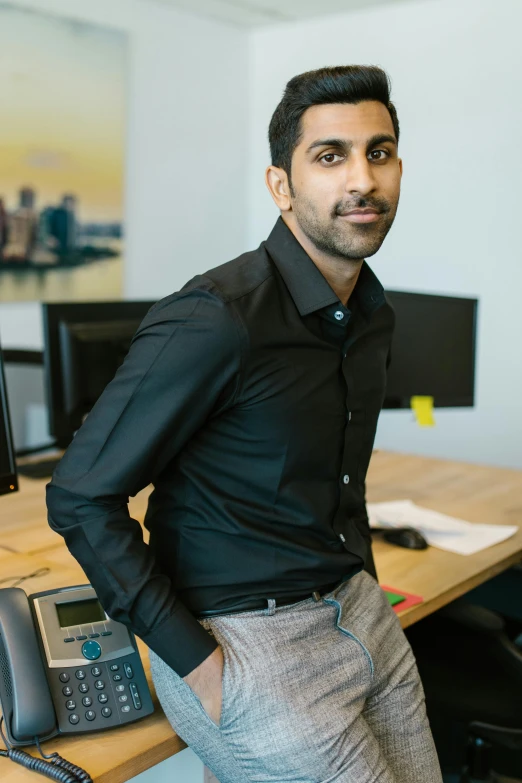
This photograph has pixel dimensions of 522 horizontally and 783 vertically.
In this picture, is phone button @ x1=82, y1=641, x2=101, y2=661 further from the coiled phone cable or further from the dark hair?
the dark hair

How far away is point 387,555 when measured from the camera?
6.43 ft

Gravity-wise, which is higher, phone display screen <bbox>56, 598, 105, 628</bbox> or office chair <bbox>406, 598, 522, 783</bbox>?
phone display screen <bbox>56, 598, 105, 628</bbox>

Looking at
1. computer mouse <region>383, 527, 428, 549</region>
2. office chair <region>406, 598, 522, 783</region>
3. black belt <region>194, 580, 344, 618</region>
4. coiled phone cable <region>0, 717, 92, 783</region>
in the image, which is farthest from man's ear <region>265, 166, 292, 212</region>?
office chair <region>406, 598, 522, 783</region>

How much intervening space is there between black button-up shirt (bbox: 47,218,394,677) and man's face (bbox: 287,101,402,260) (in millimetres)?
60

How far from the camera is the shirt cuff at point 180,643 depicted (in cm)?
115

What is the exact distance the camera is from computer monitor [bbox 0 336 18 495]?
5.41 ft

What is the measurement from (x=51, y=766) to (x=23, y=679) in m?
0.12

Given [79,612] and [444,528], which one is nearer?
[79,612]

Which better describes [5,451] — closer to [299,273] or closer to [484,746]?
[299,273]

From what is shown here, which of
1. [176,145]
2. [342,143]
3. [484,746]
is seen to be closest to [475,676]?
[484,746]

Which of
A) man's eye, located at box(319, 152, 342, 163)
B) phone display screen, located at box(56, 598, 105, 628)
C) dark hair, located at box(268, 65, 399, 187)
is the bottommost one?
phone display screen, located at box(56, 598, 105, 628)

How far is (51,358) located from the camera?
7.41ft

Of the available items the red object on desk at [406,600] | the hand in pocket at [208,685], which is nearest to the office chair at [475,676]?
the red object on desk at [406,600]

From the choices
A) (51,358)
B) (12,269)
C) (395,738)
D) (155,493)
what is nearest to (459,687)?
(395,738)
